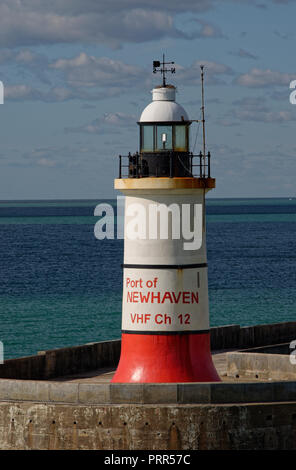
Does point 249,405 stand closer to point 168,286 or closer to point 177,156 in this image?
point 168,286

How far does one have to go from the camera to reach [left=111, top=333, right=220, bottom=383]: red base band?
2397cm

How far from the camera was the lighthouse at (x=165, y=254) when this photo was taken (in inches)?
939

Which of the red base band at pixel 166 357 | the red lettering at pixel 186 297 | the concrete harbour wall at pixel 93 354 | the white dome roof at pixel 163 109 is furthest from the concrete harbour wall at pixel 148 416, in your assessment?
the white dome roof at pixel 163 109

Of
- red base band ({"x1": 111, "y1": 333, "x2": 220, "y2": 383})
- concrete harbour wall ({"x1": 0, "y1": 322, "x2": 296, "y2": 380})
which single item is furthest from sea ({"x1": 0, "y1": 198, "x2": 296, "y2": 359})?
red base band ({"x1": 111, "y1": 333, "x2": 220, "y2": 383})

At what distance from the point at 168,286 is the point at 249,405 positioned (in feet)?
9.87

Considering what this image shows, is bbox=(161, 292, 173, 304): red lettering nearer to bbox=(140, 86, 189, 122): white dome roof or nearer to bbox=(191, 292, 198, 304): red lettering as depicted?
bbox=(191, 292, 198, 304): red lettering

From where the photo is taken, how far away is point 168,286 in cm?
2381

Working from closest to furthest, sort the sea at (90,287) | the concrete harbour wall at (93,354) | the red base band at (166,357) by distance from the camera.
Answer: the red base band at (166,357)
the concrete harbour wall at (93,354)
the sea at (90,287)

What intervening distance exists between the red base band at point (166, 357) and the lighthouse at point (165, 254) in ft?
0.07

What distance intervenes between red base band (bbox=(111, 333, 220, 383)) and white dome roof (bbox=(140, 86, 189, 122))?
179 inches

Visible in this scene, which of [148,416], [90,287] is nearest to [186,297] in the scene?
[148,416]

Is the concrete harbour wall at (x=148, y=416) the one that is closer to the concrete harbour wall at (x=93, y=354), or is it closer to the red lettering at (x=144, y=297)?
the red lettering at (x=144, y=297)

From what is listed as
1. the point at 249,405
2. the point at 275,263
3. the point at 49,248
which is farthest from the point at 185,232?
the point at 49,248

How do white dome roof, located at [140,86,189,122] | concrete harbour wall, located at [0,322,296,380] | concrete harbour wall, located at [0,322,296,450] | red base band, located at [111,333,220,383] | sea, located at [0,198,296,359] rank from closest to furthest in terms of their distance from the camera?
concrete harbour wall, located at [0,322,296,450] < red base band, located at [111,333,220,383] < white dome roof, located at [140,86,189,122] < concrete harbour wall, located at [0,322,296,380] < sea, located at [0,198,296,359]
